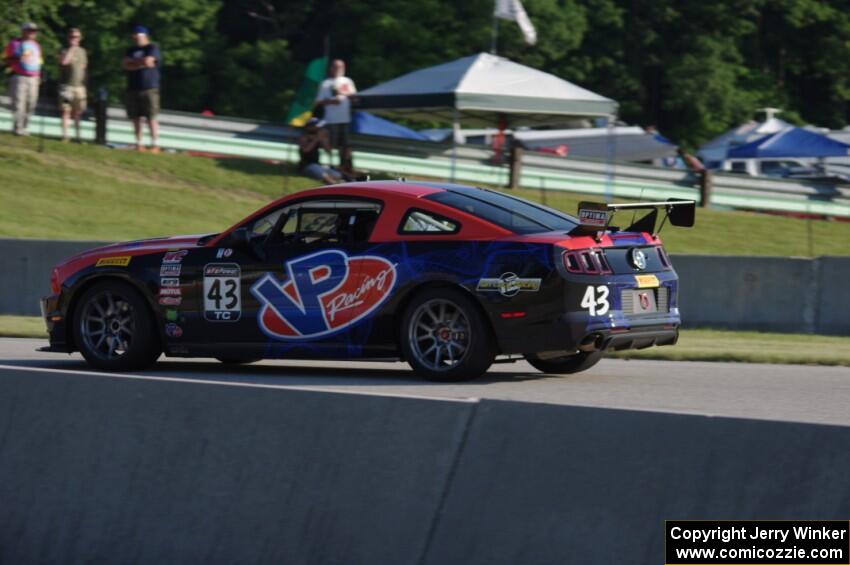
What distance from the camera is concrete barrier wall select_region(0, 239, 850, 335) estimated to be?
15.6 m

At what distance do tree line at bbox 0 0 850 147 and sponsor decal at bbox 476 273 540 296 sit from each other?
104 feet

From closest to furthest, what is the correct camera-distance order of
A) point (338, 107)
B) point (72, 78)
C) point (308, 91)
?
point (338, 107) < point (72, 78) < point (308, 91)

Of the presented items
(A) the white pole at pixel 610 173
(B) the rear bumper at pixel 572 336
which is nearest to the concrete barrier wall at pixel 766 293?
(B) the rear bumper at pixel 572 336

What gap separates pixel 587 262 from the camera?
30.3 ft

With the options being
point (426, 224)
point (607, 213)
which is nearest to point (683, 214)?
point (607, 213)

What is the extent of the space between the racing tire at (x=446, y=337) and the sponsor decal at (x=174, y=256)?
5.79 feet

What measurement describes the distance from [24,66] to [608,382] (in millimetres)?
14373

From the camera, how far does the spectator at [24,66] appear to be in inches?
856

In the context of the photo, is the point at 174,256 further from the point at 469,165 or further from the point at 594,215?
the point at 469,165

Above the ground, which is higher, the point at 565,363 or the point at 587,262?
the point at 587,262

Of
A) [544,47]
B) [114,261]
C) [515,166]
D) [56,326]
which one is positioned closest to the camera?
[114,261]

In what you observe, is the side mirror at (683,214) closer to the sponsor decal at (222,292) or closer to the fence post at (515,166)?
the sponsor decal at (222,292)

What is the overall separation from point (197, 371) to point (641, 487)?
634cm

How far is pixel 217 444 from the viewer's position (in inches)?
231
